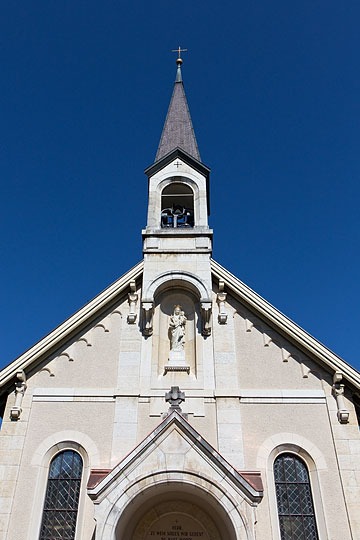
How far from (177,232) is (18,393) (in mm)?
6602

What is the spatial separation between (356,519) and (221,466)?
139 inches

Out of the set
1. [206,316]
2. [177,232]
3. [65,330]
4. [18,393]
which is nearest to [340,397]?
[206,316]

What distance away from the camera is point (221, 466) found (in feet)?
32.3

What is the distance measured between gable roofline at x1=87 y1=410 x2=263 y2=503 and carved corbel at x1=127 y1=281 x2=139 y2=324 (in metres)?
3.84

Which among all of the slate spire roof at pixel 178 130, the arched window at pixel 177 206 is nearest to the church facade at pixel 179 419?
the arched window at pixel 177 206

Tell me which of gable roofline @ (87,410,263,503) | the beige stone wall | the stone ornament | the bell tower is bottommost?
gable roofline @ (87,410,263,503)

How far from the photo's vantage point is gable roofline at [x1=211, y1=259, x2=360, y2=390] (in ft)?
40.3

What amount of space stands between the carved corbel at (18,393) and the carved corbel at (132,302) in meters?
3.21

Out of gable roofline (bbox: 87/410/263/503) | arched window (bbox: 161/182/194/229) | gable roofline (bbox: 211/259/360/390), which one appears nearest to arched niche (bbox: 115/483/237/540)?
gable roofline (bbox: 87/410/263/503)

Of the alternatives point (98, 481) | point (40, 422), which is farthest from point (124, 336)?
point (98, 481)

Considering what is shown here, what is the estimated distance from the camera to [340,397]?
12.1m

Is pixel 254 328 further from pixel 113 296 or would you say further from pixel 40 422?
pixel 40 422

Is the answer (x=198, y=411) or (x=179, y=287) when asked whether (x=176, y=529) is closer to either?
(x=198, y=411)

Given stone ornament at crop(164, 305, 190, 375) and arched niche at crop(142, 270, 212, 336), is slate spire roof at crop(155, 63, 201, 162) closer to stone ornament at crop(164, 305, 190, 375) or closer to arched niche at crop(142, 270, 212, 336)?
arched niche at crop(142, 270, 212, 336)
